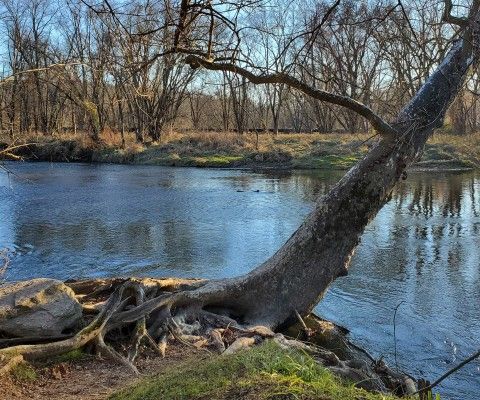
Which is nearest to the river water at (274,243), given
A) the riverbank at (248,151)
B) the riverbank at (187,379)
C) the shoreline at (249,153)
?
the riverbank at (187,379)

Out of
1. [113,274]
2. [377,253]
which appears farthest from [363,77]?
[113,274]

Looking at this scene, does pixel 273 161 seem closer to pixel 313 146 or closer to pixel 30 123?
pixel 313 146

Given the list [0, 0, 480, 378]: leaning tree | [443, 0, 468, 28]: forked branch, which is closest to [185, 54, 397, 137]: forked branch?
[0, 0, 480, 378]: leaning tree

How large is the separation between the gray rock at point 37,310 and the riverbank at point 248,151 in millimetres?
27575

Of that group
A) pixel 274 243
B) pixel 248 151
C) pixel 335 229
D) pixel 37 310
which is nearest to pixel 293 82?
pixel 335 229

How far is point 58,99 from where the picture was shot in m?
50.5

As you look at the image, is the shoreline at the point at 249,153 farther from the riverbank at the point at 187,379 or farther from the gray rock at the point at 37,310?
the riverbank at the point at 187,379

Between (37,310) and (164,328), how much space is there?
1470 millimetres

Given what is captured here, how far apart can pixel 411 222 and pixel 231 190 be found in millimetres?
9094

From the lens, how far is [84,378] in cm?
572

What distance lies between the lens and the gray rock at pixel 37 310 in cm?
622

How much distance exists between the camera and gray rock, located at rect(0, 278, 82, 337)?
20.4ft

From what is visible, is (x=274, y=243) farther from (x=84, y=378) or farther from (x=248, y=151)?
(x=248, y=151)

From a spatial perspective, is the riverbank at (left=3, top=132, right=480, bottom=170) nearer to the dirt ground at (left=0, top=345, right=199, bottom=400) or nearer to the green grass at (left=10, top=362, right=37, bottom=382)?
the dirt ground at (left=0, top=345, right=199, bottom=400)
